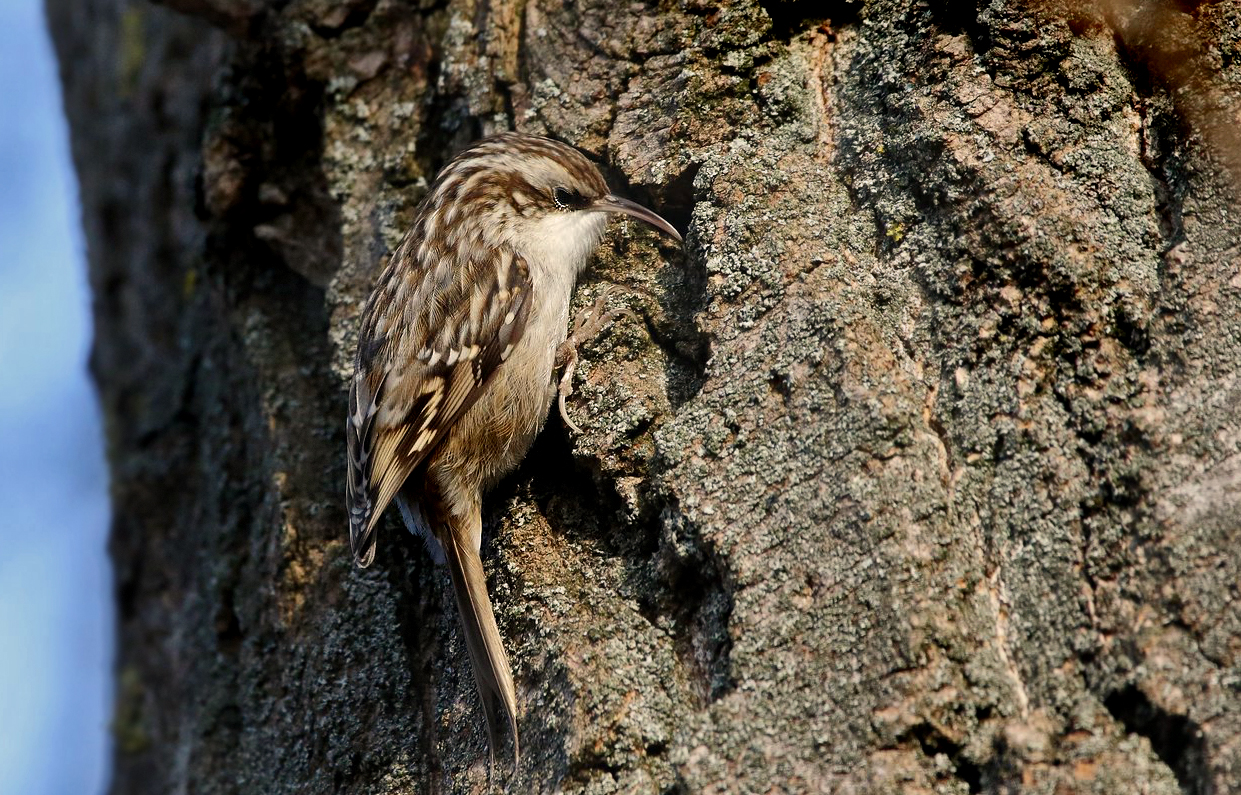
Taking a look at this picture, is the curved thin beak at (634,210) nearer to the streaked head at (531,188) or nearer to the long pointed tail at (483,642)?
the streaked head at (531,188)

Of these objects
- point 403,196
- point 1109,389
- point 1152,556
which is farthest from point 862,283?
point 403,196

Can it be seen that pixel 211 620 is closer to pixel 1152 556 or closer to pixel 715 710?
pixel 715 710

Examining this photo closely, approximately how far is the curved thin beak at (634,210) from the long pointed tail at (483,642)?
685 mm

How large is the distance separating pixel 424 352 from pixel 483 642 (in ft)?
2.64

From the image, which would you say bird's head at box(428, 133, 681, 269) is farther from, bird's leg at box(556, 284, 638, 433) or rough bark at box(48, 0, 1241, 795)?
bird's leg at box(556, 284, 638, 433)

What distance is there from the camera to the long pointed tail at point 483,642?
6.24 feet

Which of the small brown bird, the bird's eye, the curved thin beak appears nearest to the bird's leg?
the small brown bird

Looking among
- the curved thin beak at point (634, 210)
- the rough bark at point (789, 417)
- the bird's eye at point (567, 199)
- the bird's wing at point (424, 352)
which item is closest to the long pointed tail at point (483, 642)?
the rough bark at point (789, 417)

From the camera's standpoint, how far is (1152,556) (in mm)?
1466

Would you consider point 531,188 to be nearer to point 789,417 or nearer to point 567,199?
point 567,199

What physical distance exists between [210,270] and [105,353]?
3.49 feet

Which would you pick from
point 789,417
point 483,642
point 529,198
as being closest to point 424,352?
point 529,198

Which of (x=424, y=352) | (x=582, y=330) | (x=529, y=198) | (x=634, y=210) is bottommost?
(x=424, y=352)

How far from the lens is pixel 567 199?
2.54 metres
